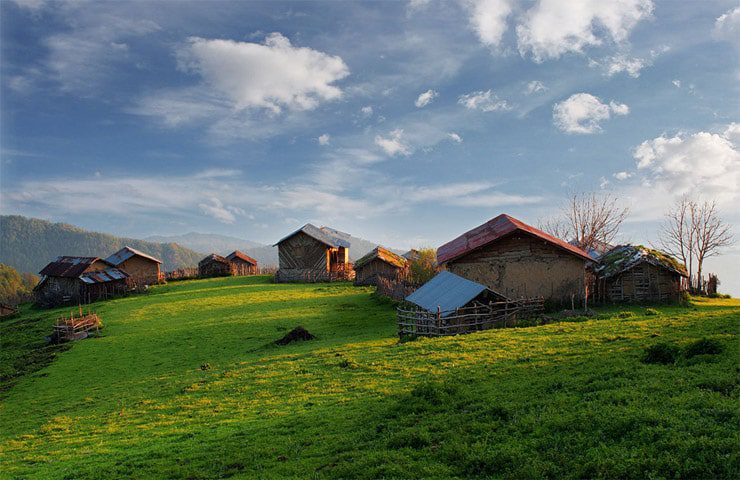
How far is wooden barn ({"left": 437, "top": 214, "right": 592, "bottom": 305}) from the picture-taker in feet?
110

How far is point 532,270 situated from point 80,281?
61526mm

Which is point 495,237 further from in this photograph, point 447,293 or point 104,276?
point 104,276

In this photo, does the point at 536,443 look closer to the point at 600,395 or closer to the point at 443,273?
the point at 600,395

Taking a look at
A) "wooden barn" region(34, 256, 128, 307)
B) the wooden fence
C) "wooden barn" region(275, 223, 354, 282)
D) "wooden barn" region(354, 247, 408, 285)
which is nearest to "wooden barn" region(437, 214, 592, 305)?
the wooden fence

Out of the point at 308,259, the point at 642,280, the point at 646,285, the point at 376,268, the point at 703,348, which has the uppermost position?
the point at 308,259

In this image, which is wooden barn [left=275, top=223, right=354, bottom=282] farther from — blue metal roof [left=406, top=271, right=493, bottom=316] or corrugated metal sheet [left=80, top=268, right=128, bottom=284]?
blue metal roof [left=406, top=271, right=493, bottom=316]

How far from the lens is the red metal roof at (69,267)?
207ft

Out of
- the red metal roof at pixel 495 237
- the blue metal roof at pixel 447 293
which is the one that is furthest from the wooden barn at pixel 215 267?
the blue metal roof at pixel 447 293

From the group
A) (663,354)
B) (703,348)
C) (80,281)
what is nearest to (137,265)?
(80,281)

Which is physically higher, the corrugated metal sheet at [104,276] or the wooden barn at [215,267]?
the wooden barn at [215,267]

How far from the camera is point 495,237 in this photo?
3359cm

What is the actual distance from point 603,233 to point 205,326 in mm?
56881

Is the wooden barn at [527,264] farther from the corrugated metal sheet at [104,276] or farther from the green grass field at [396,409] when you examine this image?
the corrugated metal sheet at [104,276]

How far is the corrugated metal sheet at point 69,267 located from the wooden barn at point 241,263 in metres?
24.4
